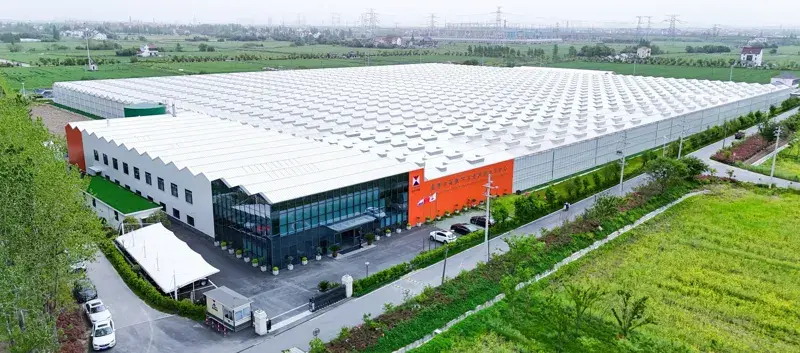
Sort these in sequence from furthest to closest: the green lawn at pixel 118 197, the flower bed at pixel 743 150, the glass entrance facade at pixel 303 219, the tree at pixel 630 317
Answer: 1. the flower bed at pixel 743 150
2. the green lawn at pixel 118 197
3. the glass entrance facade at pixel 303 219
4. the tree at pixel 630 317

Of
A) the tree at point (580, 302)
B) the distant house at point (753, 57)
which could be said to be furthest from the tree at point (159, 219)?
the distant house at point (753, 57)

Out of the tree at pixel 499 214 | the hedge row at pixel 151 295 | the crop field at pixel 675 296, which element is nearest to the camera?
the crop field at pixel 675 296

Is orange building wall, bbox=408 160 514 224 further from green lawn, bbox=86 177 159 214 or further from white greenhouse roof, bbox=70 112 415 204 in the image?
green lawn, bbox=86 177 159 214

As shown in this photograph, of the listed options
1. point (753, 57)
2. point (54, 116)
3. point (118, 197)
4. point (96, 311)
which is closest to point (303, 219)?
point (96, 311)

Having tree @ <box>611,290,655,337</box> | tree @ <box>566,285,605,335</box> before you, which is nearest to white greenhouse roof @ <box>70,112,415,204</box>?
tree @ <box>566,285,605,335</box>

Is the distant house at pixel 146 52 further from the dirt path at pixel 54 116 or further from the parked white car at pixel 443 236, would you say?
the parked white car at pixel 443 236

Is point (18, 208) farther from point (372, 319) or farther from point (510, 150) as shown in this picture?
point (510, 150)
